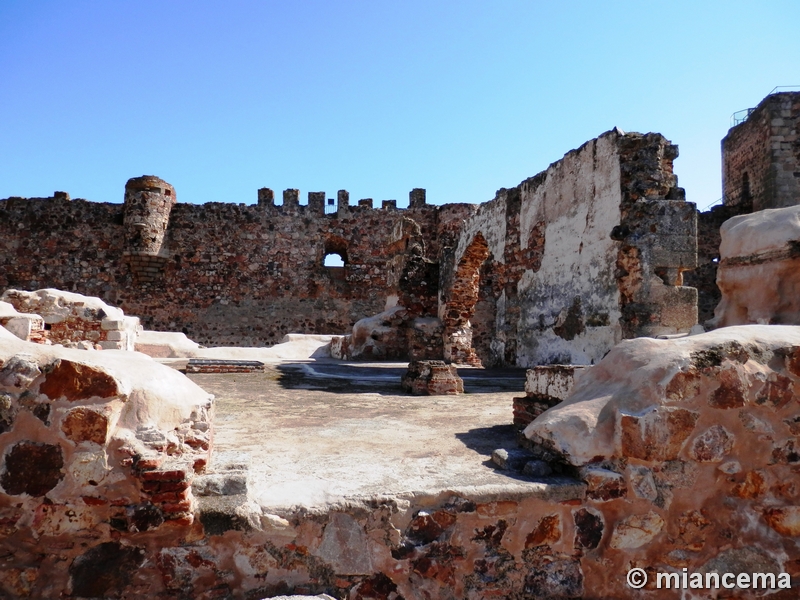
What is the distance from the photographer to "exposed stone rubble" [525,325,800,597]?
8.11ft

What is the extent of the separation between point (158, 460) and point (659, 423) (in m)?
2.07

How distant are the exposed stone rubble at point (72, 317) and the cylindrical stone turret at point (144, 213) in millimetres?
9777

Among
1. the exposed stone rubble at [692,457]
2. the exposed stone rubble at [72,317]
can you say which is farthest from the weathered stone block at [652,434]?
A: the exposed stone rubble at [72,317]

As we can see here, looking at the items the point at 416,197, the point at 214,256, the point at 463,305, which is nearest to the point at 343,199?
the point at 416,197

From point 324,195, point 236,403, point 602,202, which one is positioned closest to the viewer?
point 236,403

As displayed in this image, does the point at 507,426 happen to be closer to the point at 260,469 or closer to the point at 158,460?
the point at 260,469

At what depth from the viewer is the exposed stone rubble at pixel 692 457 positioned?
2471mm

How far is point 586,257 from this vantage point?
25.6ft

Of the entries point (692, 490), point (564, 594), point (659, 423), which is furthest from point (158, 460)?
point (692, 490)

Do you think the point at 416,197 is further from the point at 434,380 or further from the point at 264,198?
the point at 434,380

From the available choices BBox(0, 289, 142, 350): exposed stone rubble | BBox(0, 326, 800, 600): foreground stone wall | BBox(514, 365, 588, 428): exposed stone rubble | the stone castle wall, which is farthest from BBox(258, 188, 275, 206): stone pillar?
BBox(0, 326, 800, 600): foreground stone wall

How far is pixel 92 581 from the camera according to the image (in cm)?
212

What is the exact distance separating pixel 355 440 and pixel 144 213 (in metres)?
15.9

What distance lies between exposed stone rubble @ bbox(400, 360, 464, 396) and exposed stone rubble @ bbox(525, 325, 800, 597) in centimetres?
308
